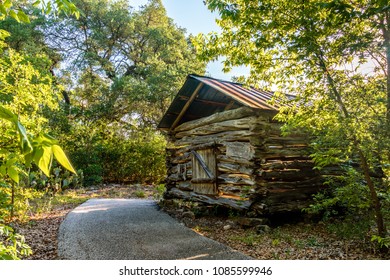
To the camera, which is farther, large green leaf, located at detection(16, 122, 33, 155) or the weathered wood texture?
the weathered wood texture

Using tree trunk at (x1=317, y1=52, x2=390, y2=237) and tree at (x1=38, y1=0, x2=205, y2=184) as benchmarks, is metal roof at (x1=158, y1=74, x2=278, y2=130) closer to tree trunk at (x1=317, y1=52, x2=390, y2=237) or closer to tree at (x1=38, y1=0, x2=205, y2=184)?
tree trunk at (x1=317, y1=52, x2=390, y2=237)

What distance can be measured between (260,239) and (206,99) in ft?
13.3

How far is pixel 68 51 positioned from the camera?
12164 mm

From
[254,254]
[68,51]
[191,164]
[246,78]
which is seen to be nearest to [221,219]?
[191,164]

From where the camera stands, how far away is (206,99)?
748 centimetres

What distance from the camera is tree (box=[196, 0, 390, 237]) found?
9.90ft

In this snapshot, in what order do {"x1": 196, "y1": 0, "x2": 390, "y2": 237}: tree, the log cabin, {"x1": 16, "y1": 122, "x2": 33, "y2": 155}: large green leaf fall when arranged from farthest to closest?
the log cabin → {"x1": 196, "y1": 0, "x2": 390, "y2": 237}: tree → {"x1": 16, "y1": 122, "x2": 33, "y2": 155}: large green leaf

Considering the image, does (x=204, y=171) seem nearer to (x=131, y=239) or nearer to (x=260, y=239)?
(x=260, y=239)

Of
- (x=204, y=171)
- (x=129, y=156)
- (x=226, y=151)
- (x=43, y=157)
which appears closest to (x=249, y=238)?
(x=226, y=151)

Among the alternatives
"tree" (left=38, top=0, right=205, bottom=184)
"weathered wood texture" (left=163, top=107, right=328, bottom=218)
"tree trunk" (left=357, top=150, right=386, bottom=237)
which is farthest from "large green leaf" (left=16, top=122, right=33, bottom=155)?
"tree" (left=38, top=0, right=205, bottom=184)

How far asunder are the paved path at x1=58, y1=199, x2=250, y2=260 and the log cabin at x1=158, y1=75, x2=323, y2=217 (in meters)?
1.31

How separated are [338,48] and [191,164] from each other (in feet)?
16.5

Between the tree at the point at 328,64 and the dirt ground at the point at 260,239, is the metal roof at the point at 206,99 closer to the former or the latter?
the tree at the point at 328,64
